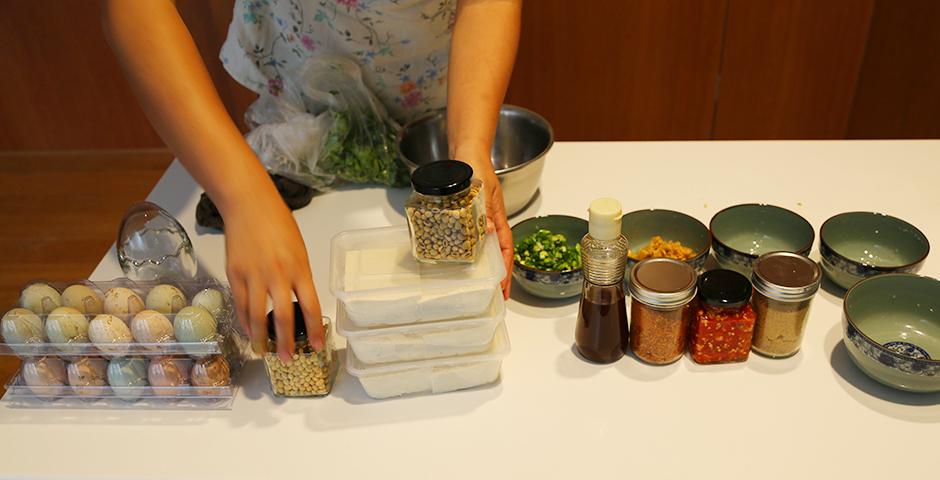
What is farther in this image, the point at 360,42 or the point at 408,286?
the point at 360,42

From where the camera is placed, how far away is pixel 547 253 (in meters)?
1.10

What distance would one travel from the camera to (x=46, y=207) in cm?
285

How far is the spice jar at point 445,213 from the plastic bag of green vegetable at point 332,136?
53 cm

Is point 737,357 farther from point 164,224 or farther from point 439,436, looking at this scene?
point 164,224

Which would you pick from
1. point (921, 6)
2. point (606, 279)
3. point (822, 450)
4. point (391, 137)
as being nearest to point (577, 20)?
point (921, 6)

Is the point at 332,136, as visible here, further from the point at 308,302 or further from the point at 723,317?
the point at 723,317

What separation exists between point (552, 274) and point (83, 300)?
0.66 metres

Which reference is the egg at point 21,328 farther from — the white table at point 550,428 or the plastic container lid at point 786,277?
the plastic container lid at point 786,277

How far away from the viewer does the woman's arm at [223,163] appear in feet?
2.88

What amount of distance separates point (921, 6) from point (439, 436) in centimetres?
218

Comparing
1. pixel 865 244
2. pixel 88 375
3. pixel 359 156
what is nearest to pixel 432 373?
pixel 88 375

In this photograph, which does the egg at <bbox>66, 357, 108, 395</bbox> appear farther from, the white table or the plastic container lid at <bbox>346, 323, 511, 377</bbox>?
the plastic container lid at <bbox>346, 323, 511, 377</bbox>

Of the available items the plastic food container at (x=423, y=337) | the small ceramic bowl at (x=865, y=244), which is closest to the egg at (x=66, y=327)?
the plastic food container at (x=423, y=337)

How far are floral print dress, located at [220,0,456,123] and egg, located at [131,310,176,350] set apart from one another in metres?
0.67
